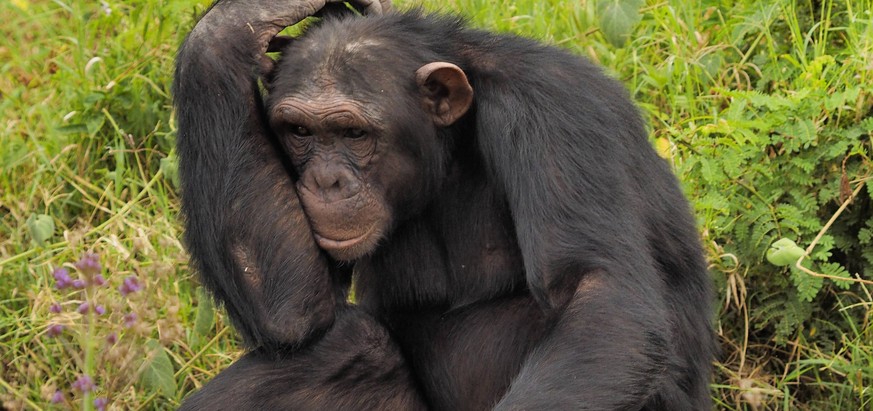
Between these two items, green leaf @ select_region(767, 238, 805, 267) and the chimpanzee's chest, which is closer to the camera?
the chimpanzee's chest

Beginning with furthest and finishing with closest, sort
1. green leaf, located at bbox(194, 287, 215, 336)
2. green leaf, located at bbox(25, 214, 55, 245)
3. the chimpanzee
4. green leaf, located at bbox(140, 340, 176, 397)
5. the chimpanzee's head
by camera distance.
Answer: green leaf, located at bbox(25, 214, 55, 245) → green leaf, located at bbox(194, 287, 215, 336) → green leaf, located at bbox(140, 340, 176, 397) → the chimpanzee's head → the chimpanzee

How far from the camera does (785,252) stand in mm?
5023

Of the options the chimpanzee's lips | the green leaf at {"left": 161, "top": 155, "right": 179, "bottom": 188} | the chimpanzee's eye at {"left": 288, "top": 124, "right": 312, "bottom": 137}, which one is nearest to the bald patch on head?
the chimpanzee's eye at {"left": 288, "top": 124, "right": 312, "bottom": 137}

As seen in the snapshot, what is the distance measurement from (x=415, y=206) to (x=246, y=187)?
595 millimetres

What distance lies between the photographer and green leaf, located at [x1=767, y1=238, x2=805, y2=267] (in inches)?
197

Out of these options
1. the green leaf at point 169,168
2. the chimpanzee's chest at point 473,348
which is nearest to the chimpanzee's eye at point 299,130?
the chimpanzee's chest at point 473,348

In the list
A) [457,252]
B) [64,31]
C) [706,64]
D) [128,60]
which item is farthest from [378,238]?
[64,31]

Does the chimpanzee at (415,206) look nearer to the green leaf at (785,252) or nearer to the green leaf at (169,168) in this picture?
the green leaf at (785,252)

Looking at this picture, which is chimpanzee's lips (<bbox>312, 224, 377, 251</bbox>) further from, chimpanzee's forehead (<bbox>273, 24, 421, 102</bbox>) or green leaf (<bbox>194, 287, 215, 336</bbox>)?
green leaf (<bbox>194, 287, 215, 336</bbox>)

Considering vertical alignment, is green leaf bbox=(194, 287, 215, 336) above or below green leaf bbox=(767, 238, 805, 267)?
below

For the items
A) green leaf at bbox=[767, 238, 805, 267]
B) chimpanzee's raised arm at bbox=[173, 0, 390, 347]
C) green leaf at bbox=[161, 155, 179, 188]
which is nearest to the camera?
chimpanzee's raised arm at bbox=[173, 0, 390, 347]

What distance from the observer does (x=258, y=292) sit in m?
4.62

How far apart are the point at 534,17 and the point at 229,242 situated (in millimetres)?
2749

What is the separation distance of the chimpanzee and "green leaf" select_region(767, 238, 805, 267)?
0.43 metres
